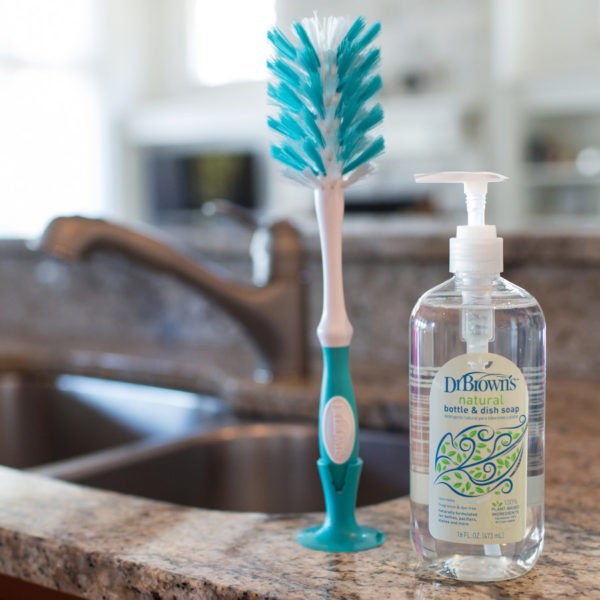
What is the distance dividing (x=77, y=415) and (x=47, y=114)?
200 inches

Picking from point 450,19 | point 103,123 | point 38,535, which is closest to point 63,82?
point 103,123

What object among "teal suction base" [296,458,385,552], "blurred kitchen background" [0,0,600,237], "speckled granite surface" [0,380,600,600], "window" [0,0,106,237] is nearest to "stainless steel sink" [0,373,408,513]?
"speckled granite surface" [0,380,600,600]

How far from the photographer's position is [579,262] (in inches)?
45.7

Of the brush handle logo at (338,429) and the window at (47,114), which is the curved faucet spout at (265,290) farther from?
the window at (47,114)

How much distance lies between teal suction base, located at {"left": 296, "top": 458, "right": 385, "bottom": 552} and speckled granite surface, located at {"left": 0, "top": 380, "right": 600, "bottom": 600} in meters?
0.01

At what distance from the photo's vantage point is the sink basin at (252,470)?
3.24 ft

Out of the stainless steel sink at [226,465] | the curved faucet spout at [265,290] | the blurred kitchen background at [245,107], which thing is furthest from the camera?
the blurred kitchen background at [245,107]

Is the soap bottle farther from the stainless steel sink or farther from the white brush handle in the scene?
the stainless steel sink

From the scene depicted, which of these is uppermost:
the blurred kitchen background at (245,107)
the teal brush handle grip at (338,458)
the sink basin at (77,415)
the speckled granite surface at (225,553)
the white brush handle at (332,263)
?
the blurred kitchen background at (245,107)

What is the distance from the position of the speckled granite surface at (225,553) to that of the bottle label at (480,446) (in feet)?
0.12

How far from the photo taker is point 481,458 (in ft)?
1.72

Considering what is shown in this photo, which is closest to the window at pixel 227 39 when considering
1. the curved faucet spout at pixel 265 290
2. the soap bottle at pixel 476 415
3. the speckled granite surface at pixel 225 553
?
the curved faucet spout at pixel 265 290

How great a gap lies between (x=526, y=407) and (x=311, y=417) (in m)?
0.60

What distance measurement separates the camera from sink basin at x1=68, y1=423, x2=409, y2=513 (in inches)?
38.9
